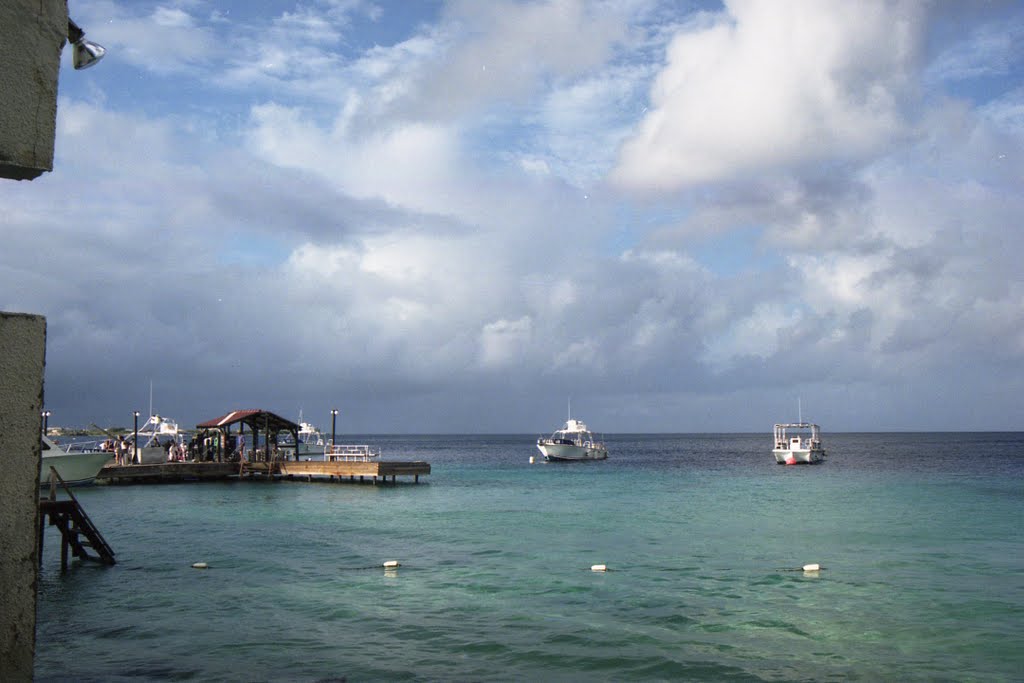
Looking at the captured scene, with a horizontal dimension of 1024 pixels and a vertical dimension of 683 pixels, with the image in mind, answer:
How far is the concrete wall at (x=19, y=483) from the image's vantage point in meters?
3.67

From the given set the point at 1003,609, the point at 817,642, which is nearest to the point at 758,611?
the point at 817,642

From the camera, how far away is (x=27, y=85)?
12.6 feet

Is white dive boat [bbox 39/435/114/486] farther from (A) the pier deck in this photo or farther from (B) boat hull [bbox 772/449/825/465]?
(B) boat hull [bbox 772/449/825/465]

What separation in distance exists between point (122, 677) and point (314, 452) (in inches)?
3463

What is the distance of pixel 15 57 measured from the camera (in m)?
3.82

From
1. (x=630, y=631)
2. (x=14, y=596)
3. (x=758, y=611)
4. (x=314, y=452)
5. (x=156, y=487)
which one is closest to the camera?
(x=14, y=596)

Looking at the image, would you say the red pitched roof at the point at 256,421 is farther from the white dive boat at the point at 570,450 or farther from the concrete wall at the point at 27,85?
the concrete wall at the point at 27,85

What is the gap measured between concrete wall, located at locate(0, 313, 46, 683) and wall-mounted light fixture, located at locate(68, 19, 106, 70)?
2.24 m

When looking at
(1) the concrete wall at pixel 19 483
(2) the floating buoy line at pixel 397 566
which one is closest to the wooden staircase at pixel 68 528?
(2) the floating buoy line at pixel 397 566

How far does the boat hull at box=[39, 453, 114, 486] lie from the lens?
47531 millimetres

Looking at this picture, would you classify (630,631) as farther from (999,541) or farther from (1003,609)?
(999,541)

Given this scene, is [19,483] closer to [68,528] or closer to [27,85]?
[27,85]

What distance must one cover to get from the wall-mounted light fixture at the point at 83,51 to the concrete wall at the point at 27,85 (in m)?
1.29

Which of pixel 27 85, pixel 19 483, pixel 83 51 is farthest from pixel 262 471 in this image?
pixel 27 85
